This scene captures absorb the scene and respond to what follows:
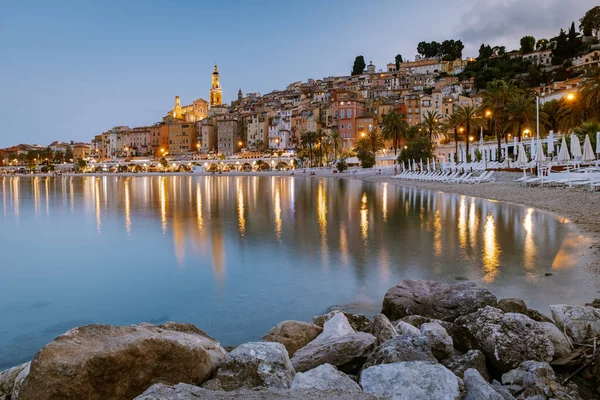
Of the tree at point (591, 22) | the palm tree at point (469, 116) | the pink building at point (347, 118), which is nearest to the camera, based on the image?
the palm tree at point (469, 116)

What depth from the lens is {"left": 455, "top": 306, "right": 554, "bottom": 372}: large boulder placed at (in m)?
4.39

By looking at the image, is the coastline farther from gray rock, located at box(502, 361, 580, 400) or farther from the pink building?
the pink building

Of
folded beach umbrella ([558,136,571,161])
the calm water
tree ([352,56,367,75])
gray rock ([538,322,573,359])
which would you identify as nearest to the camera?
gray rock ([538,322,573,359])

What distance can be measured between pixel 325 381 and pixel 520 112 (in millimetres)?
49543

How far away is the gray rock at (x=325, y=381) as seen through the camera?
3633mm

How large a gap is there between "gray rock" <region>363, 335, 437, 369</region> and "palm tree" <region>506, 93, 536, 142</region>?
47929 mm

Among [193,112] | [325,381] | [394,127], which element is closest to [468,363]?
[325,381]

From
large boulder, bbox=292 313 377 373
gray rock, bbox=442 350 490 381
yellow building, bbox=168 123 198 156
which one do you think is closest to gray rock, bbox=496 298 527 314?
gray rock, bbox=442 350 490 381

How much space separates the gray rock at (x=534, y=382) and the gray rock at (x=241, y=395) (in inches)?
61.9

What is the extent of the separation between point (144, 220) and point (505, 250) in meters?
15.3

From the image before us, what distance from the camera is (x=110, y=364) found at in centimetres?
353

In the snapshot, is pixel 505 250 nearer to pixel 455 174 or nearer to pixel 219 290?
pixel 219 290

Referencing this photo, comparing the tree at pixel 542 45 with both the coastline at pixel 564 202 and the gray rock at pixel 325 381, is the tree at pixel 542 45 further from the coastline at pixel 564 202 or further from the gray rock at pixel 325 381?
the gray rock at pixel 325 381

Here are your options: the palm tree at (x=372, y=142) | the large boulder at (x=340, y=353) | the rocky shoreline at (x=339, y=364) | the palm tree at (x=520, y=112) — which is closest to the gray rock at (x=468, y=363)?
the rocky shoreline at (x=339, y=364)
